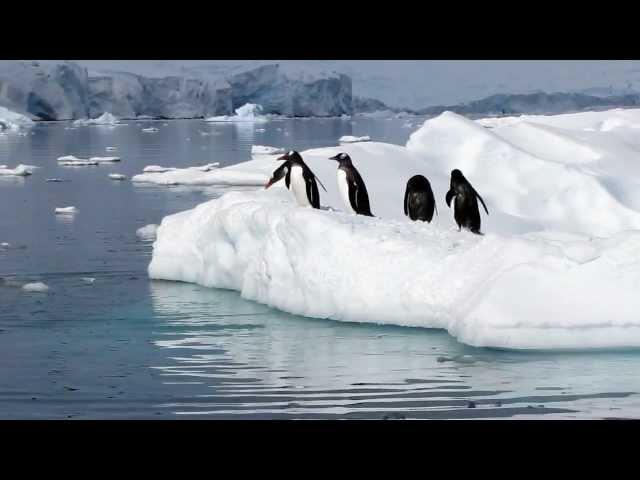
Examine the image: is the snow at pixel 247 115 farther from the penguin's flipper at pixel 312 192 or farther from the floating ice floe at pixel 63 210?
the penguin's flipper at pixel 312 192

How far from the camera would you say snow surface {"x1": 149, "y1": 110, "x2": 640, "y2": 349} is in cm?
720

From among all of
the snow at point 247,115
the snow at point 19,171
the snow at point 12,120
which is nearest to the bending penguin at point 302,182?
the snow at point 19,171

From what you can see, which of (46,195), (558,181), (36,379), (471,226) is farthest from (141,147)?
(36,379)

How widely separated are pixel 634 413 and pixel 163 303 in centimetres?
455

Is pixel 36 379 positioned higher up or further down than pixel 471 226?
further down

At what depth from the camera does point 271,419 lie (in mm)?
5562

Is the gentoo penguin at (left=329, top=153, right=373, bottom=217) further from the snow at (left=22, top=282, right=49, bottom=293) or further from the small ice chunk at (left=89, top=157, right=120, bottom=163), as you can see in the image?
the small ice chunk at (left=89, top=157, right=120, bottom=163)

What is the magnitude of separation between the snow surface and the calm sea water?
0.16 m

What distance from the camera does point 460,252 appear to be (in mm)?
8039

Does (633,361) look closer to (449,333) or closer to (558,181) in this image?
(449,333)

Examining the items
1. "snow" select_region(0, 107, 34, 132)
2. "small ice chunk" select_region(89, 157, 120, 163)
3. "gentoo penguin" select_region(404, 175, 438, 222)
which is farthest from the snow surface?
"snow" select_region(0, 107, 34, 132)

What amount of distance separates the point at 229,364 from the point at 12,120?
35.0m

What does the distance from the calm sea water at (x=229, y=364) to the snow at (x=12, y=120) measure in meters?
29.1

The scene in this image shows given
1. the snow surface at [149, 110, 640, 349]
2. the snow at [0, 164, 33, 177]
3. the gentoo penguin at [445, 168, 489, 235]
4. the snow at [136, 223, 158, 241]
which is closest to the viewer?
the snow surface at [149, 110, 640, 349]
